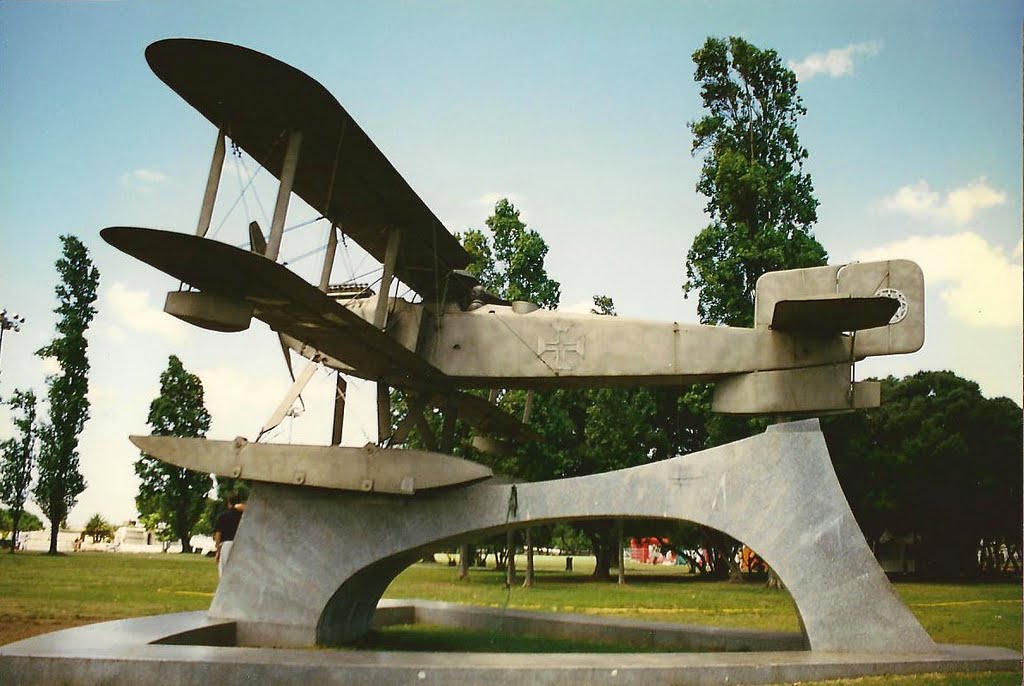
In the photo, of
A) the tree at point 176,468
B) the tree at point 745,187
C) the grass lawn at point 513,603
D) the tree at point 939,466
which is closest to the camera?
the grass lawn at point 513,603

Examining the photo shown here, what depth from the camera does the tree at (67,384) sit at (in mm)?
39125

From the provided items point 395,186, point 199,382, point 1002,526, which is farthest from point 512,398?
point 199,382

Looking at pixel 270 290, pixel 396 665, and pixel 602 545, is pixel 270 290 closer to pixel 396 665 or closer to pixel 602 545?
pixel 396 665

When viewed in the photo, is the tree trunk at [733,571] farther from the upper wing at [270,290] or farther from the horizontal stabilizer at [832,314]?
the upper wing at [270,290]

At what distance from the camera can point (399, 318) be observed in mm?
13148

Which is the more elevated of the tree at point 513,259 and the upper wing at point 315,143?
the tree at point 513,259

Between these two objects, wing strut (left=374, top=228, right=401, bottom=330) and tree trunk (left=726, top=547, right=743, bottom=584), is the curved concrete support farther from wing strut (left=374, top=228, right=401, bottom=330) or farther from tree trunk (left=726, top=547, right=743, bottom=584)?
tree trunk (left=726, top=547, right=743, bottom=584)

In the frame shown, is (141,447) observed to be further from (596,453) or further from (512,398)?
(596,453)

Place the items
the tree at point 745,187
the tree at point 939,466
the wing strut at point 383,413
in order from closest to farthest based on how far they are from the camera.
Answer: the wing strut at point 383,413
the tree at point 745,187
the tree at point 939,466

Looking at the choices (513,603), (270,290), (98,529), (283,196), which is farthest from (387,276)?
(98,529)

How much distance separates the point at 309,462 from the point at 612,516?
4.31m

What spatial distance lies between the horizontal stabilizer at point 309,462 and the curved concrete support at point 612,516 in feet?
1.31

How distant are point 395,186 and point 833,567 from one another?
774 cm

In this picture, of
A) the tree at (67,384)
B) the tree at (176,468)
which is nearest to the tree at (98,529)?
the tree at (176,468)
